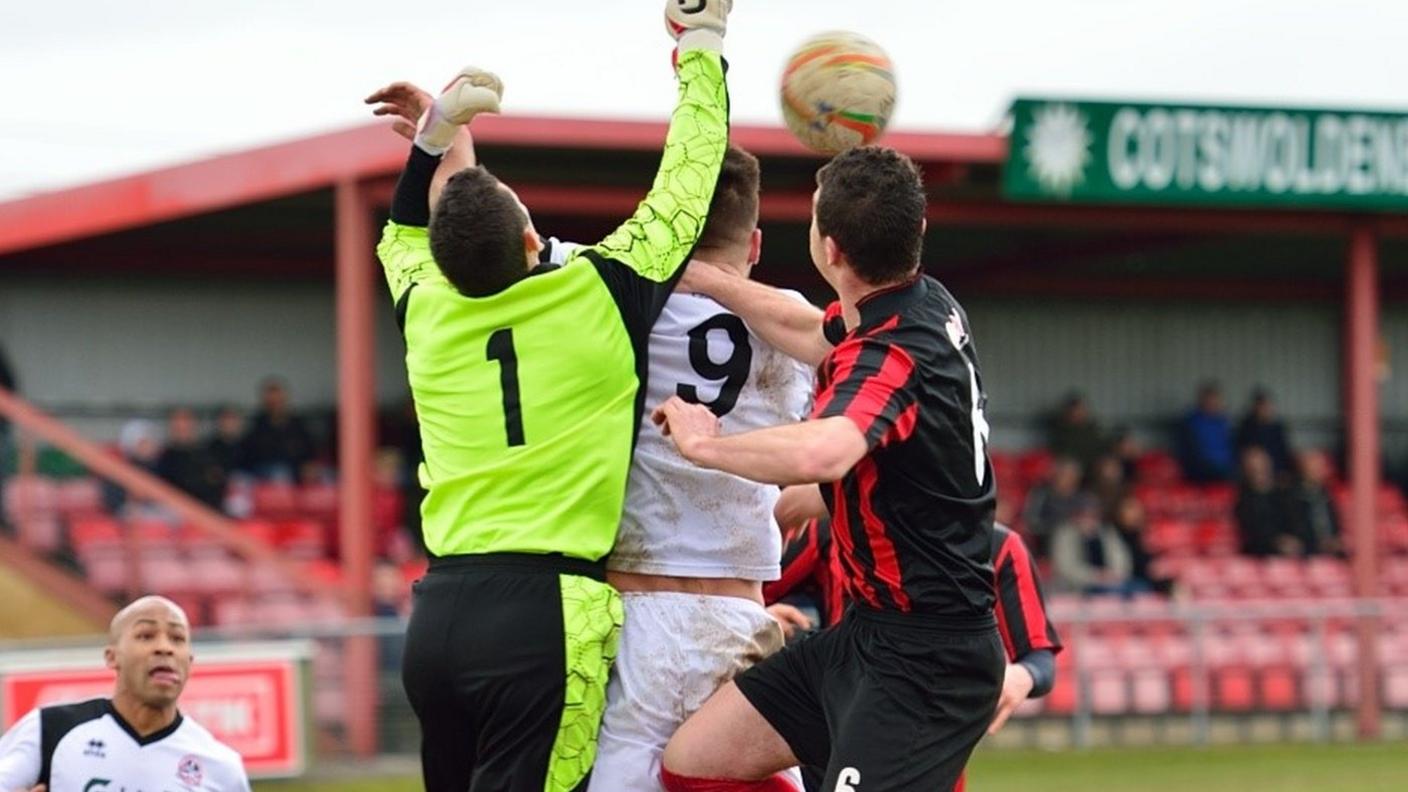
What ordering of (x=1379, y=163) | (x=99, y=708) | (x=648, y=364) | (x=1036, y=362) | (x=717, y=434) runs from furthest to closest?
(x=1036, y=362), (x=1379, y=163), (x=99, y=708), (x=648, y=364), (x=717, y=434)

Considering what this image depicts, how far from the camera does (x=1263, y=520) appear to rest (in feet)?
65.4

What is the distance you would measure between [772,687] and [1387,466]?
20.3m

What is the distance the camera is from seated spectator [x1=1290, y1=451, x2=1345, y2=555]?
790 inches

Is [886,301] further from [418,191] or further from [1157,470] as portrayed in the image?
[1157,470]

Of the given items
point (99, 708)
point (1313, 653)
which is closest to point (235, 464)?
point (1313, 653)

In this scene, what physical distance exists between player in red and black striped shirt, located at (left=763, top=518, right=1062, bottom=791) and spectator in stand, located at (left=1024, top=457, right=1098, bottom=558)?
11.3 m

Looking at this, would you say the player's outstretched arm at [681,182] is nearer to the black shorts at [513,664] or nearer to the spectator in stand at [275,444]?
the black shorts at [513,664]

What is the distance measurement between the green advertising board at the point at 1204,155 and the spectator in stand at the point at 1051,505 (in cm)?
217

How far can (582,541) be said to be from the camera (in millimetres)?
5812

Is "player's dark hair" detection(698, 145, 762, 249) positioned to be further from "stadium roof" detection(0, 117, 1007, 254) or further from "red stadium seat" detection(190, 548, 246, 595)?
"stadium roof" detection(0, 117, 1007, 254)

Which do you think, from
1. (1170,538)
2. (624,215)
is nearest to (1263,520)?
(1170,538)

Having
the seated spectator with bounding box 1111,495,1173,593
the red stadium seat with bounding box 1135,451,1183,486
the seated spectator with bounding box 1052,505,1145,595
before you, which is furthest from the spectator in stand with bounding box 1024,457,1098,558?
the red stadium seat with bounding box 1135,451,1183,486

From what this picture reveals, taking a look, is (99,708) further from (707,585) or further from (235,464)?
(235,464)

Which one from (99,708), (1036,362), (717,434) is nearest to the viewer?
(717,434)
